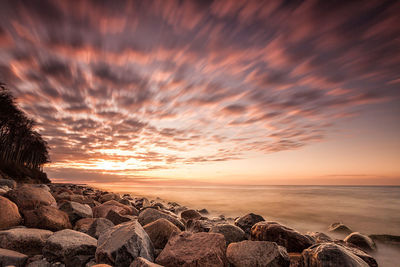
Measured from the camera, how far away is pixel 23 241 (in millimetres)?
3148

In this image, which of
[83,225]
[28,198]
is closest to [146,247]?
[83,225]

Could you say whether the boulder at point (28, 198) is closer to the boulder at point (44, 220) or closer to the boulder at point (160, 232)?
the boulder at point (44, 220)

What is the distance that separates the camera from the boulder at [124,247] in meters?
2.56

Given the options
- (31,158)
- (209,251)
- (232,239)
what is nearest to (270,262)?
(209,251)

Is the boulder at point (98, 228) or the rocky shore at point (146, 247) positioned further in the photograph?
the boulder at point (98, 228)

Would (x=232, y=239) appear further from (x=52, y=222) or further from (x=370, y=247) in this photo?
(x=370, y=247)

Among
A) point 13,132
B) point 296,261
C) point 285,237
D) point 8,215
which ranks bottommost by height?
point 296,261

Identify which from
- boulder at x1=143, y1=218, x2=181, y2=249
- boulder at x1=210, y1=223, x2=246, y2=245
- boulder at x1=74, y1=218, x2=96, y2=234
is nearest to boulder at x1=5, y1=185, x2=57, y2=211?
boulder at x1=74, y1=218, x2=96, y2=234

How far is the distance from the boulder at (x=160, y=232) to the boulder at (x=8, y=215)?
2.68 meters

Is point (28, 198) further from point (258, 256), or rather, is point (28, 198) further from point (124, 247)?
point (258, 256)

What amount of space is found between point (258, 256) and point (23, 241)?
371cm

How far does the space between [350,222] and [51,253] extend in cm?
1358

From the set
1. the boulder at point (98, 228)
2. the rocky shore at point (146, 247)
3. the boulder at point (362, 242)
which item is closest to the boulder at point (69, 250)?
the rocky shore at point (146, 247)

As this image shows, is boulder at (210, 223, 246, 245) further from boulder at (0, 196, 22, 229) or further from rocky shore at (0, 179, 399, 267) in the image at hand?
boulder at (0, 196, 22, 229)
